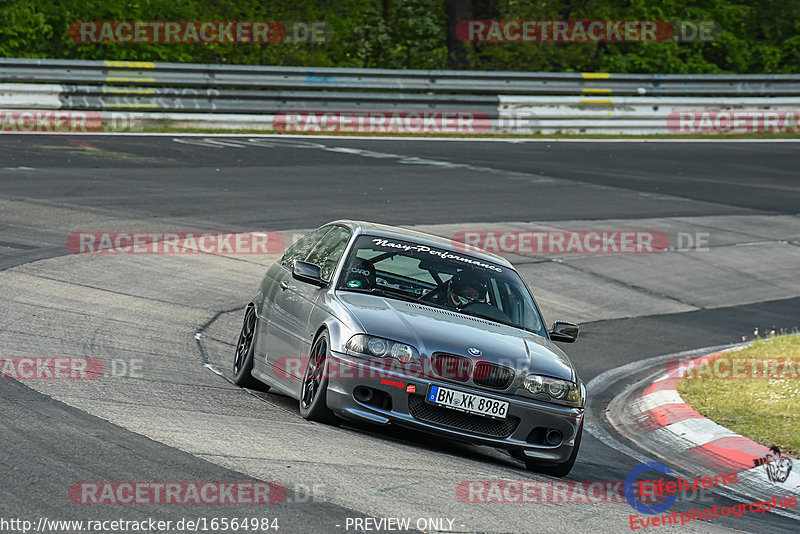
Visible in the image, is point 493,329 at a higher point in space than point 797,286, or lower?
higher

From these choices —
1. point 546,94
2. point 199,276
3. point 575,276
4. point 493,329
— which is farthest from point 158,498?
point 546,94

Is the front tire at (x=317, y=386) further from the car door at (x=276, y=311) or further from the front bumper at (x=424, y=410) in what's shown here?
the car door at (x=276, y=311)

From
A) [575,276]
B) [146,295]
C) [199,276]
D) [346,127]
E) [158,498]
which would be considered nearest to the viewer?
[158,498]

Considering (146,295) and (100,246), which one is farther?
(100,246)

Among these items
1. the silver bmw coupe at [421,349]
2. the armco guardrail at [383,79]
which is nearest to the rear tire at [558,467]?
the silver bmw coupe at [421,349]

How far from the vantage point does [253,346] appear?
909 centimetres

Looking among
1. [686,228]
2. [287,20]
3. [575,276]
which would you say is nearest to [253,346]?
[575,276]

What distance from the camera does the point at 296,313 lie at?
8648 mm

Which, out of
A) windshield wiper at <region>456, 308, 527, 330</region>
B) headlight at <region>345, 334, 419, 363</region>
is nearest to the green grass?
Answer: windshield wiper at <region>456, 308, 527, 330</region>

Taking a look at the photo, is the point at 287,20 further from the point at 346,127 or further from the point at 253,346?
the point at 253,346

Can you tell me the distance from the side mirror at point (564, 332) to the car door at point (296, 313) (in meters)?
1.68

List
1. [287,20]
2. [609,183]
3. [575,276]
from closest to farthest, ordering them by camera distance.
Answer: [575,276] < [609,183] < [287,20]

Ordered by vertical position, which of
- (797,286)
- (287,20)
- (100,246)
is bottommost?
(797,286)

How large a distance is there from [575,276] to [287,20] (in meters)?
18.1
